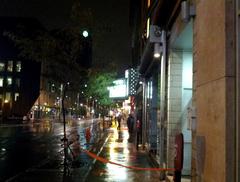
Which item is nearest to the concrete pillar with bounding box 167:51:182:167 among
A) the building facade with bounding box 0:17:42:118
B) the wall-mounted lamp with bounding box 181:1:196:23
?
the wall-mounted lamp with bounding box 181:1:196:23

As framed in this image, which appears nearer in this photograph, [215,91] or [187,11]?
[215,91]

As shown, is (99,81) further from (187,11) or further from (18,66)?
(18,66)

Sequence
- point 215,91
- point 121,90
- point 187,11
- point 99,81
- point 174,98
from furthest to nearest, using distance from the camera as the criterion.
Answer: point 121,90
point 99,81
point 174,98
point 187,11
point 215,91

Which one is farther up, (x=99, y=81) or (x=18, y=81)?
(x=18, y=81)

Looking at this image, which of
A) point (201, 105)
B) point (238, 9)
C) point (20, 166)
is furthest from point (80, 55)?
point (238, 9)

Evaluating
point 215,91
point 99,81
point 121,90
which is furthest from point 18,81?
point 215,91

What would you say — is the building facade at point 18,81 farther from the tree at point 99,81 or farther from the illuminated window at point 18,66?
the tree at point 99,81

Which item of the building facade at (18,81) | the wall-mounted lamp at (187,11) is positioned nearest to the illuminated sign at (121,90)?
the building facade at (18,81)

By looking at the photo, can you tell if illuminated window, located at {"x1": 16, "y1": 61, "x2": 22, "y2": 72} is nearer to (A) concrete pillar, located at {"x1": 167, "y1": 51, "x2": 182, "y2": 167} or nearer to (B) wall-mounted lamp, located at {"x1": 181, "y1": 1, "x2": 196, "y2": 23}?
(A) concrete pillar, located at {"x1": 167, "y1": 51, "x2": 182, "y2": 167}

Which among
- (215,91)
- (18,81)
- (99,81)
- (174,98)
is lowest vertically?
(215,91)

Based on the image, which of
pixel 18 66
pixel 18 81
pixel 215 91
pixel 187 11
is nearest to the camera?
pixel 215 91

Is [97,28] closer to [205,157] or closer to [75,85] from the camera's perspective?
[75,85]

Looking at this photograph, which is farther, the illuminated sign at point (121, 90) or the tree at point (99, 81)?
the illuminated sign at point (121, 90)

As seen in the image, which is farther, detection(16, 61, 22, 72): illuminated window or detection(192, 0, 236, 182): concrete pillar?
detection(16, 61, 22, 72): illuminated window
